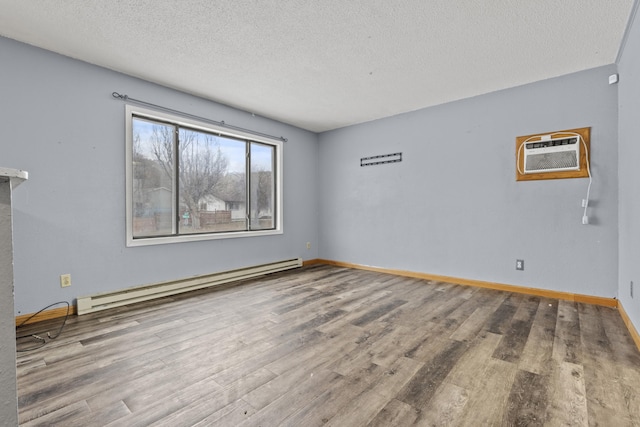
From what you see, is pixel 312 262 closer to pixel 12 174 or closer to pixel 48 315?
pixel 48 315

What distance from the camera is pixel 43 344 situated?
7.09 feet

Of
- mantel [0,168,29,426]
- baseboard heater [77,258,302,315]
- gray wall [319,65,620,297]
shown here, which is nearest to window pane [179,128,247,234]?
baseboard heater [77,258,302,315]

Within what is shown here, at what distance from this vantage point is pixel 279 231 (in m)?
4.89

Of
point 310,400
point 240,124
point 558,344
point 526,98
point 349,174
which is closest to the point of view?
point 310,400

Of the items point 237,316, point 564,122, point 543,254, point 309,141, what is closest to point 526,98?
point 564,122

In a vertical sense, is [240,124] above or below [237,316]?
above

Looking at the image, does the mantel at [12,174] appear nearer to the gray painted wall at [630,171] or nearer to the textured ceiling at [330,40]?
the textured ceiling at [330,40]

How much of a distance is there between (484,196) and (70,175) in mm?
4573

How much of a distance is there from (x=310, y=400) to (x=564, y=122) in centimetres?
377

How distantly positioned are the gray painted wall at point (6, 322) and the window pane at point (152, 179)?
9.33ft

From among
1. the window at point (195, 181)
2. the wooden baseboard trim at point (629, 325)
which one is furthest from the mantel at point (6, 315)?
the wooden baseboard trim at point (629, 325)

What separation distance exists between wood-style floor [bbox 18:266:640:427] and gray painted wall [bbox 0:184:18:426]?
0.72 metres

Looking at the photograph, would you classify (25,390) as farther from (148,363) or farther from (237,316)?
(237,316)

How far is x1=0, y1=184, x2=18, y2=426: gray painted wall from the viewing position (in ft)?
2.51
